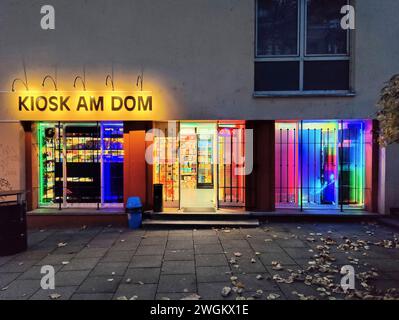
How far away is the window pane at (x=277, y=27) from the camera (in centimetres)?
1002

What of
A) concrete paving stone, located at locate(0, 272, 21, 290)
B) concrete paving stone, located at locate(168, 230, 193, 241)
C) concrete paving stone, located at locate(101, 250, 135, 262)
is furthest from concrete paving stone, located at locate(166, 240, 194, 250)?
concrete paving stone, located at locate(0, 272, 21, 290)

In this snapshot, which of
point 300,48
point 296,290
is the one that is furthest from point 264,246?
point 300,48

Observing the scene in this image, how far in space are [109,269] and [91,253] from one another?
3.89 ft

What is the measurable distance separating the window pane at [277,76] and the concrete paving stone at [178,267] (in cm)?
572

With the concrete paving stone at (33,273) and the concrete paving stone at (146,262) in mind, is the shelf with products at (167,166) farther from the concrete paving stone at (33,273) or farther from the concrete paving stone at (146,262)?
the concrete paving stone at (33,273)

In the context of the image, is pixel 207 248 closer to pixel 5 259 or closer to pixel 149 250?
pixel 149 250

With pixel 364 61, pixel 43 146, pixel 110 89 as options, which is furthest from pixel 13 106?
pixel 364 61

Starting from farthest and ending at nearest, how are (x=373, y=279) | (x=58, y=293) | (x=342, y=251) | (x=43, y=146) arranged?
(x=43, y=146) → (x=342, y=251) → (x=373, y=279) → (x=58, y=293)

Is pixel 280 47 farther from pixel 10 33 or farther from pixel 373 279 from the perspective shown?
pixel 10 33

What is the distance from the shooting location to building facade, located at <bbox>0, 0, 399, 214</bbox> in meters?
9.62

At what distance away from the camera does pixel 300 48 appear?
9922 millimetres

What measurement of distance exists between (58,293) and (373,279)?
4.98 meters

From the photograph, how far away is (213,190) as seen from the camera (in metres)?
10.4

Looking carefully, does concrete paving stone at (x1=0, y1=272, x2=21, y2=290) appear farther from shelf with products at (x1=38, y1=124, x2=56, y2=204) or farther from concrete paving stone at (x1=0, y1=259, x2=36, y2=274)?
shelf with products at (x1=38, y1=124, x2=56, y2=204)
